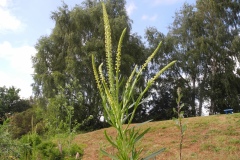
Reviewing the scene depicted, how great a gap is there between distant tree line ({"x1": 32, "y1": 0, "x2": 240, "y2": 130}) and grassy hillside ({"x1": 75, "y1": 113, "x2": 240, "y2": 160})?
706 cm

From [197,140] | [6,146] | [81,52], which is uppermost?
[81,52]

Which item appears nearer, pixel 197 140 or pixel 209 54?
pixel 197 140

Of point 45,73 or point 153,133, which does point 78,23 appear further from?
point 153,133

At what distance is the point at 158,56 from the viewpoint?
21703mm

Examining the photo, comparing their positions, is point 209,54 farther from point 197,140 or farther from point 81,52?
point 197,140

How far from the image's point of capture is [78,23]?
61.3ft

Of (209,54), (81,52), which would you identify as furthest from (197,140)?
(209,54)

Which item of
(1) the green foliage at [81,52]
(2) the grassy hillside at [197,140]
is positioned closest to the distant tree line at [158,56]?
(1) the green foliage at [81,52]

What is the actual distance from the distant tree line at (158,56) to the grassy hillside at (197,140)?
7.06 metres

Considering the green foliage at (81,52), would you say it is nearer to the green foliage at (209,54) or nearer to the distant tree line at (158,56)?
the distant tree line at (158,56)

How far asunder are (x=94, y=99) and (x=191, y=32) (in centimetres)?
837

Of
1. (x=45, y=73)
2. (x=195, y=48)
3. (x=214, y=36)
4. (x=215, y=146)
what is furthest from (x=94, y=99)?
(x=215, y=146)

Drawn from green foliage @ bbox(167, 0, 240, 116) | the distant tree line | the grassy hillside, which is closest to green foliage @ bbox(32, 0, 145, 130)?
the distant tree line

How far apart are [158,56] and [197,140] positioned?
44.1 feet
